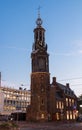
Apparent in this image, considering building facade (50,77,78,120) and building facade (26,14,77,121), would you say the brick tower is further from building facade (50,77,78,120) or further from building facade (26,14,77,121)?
building facade (50,77,78,120)

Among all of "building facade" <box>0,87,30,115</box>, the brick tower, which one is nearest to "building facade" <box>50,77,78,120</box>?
the brick tower

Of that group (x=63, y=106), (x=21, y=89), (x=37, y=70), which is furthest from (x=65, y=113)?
(x=21, y=89)

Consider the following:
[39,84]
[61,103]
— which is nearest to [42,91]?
[39,84]

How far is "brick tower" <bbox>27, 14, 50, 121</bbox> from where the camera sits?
86.1 metres

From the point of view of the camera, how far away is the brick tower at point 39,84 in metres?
86.1

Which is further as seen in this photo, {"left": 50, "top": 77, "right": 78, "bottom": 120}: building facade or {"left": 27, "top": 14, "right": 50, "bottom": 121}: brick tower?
{"left": 50, "top": 77, "right": 78, "bottom": 120}: building facade

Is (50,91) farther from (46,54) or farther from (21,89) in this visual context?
(21,89)

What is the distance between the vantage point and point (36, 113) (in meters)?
85.3

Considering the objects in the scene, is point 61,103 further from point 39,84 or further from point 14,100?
point 14,100

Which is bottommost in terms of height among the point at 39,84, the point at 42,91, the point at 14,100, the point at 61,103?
the point at 61,103

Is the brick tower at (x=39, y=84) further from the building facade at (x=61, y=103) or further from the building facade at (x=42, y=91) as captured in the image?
the building facade at (x=61, y=103)

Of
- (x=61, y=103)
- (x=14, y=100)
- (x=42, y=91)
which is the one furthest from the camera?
(x=14, y=100)

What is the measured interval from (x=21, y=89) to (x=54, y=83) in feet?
188

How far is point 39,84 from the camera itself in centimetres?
8862
